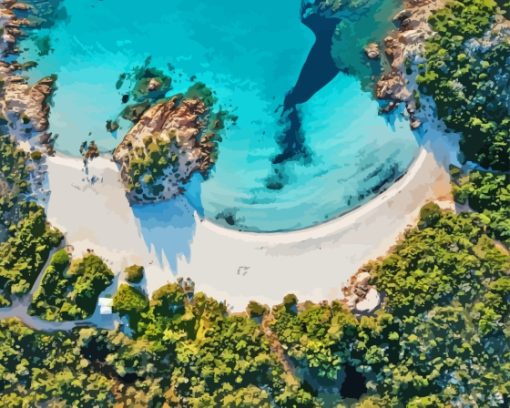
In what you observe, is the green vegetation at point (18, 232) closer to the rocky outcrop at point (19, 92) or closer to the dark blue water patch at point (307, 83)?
the rocky outcrop at point (19, 92)

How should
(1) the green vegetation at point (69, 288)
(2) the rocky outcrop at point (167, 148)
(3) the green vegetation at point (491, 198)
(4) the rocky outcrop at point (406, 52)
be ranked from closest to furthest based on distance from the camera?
(3) the green vegetation at point (491, 198) < (4) the rocky outcrop at point (406, 52) < (1) the green vegetation at point (69, 288) < (2) the rocky outcrop at point (167, 148)

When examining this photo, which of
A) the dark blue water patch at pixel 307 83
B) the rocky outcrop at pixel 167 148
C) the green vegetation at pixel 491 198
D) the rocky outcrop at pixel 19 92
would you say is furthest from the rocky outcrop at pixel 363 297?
the rocky outcrop at pixel 19 92

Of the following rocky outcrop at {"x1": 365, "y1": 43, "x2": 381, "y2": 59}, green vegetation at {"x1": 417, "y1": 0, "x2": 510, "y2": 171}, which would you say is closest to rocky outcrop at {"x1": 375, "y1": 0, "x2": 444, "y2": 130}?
rocky outcrop at {"x1": 365, "y1": 43, "x2": 381, "y2": 59}

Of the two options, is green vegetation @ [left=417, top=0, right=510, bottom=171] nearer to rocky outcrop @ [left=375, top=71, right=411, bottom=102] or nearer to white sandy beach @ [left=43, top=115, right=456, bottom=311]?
rocky outcrop @ [left=375, top=71, right=411, bottom=102]

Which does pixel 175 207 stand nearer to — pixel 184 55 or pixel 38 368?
pixel 184 55

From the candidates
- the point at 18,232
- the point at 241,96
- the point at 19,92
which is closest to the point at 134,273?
the point at 18,232
